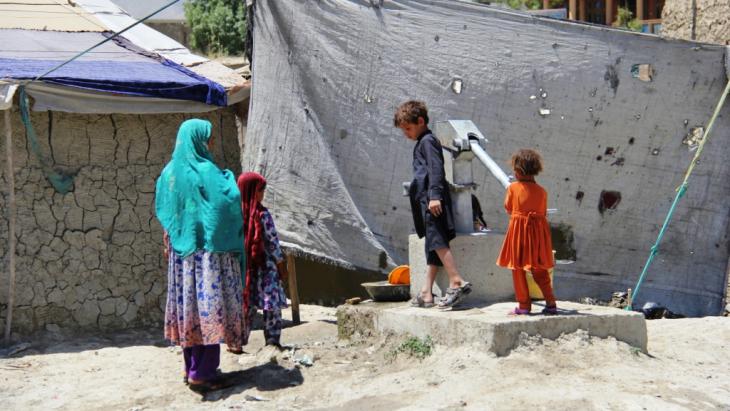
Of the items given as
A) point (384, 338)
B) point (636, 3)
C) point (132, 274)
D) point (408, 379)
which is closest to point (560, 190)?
point (384, 338)

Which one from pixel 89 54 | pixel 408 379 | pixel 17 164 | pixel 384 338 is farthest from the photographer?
pixel 89 54

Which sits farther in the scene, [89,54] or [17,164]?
[89,54]

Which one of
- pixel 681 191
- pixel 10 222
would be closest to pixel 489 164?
pixel 681 191

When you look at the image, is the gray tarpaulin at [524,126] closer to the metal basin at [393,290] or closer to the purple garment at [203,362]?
the metal basin at [393,290]

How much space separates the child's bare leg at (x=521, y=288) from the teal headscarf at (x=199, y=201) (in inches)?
54.7

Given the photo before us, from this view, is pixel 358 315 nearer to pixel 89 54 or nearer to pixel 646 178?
pixel 646 178

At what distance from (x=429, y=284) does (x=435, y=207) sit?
1.59 feet

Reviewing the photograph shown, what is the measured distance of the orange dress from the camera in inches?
194

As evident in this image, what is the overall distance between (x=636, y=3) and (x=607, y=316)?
676 inches

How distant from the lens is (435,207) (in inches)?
204

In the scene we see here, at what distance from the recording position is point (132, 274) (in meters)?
7.23

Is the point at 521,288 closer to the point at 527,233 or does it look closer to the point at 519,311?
the point at 519,311

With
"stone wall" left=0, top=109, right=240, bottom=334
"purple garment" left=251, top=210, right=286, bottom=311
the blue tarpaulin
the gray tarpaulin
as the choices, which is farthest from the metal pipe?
"stone wall" left=0, top=109, right=240, bottom=334

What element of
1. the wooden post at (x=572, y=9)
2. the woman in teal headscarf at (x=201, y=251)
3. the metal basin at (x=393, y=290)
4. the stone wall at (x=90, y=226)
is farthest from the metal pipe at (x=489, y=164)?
the wooden post at (x=572, y=9)
